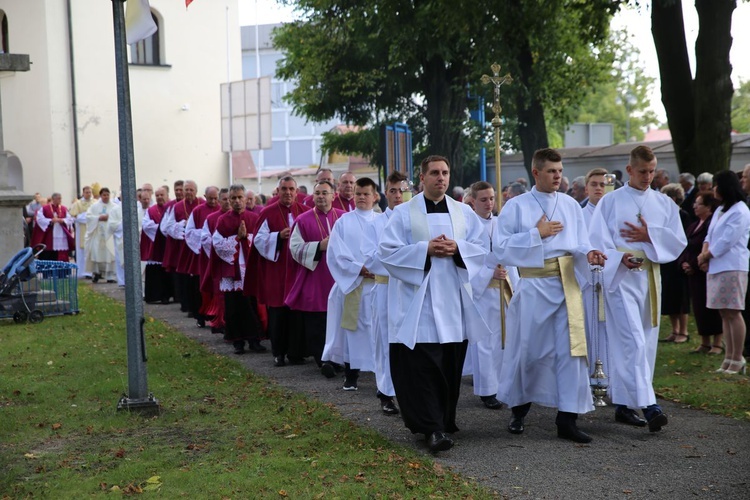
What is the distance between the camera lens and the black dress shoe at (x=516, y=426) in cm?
796

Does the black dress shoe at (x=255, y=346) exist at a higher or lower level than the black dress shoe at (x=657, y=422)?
lower

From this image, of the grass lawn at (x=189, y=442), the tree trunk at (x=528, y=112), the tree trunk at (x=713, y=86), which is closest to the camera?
the grass lawn at (x=189, y=442)

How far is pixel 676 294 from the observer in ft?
40.4

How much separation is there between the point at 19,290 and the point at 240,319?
4549mm

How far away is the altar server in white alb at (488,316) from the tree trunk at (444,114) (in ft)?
53.6

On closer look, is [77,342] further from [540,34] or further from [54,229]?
[54,229]

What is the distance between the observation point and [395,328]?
7.68 metres

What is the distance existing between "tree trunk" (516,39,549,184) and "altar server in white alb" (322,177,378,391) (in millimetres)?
11464

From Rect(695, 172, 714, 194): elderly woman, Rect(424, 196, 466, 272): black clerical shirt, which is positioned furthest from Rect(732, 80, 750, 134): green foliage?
Rect(424, 196, 466, 272): black clerical shirt

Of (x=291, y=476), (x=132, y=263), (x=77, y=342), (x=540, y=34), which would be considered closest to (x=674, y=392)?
(x=291, y=476)

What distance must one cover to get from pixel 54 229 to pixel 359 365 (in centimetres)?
1749

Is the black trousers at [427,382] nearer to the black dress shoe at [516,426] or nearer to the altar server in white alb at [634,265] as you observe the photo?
the black dress shoe at [516,426]

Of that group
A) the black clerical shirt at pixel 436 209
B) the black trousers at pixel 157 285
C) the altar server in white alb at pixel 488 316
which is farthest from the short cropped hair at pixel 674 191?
the black trousers at pixel 157 285

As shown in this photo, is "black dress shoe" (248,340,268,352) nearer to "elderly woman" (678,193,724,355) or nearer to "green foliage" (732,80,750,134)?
"elderly woman" (678,193,724,355)
